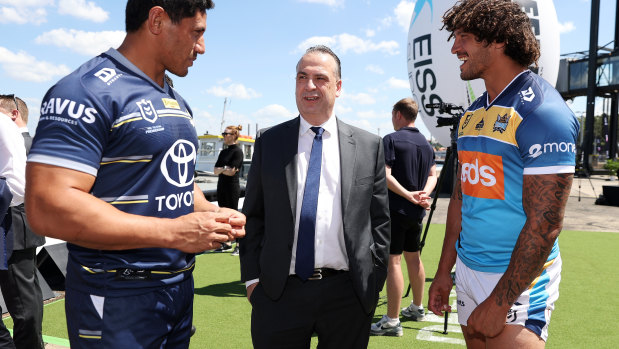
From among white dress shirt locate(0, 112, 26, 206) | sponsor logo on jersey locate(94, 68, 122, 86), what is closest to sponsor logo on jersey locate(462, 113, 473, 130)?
sponsor logo on jersey locate(94, 68, 122, 86)

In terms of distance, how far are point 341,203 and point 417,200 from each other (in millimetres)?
2173

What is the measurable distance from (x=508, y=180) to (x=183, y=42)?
1.42 metres

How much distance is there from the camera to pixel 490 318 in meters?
1.76

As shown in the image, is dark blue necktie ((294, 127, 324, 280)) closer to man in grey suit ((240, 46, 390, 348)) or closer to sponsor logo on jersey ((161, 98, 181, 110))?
man in grey suit ((240, 46, 390, 348))

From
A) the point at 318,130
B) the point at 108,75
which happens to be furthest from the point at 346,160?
the point at 108,75

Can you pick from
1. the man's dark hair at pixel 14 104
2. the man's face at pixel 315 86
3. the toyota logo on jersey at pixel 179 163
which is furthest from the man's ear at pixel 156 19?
the man's dark hair at pixel 14 104

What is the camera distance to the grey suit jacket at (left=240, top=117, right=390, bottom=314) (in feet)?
7.44

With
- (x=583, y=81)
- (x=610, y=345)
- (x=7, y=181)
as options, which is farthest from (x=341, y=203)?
(x=583, y=81)

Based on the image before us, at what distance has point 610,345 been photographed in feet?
13.1

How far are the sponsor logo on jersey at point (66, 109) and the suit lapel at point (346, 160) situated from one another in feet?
4.32

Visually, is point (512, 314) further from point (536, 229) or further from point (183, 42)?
point (183, 42)

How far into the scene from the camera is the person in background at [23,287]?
316 centimetres

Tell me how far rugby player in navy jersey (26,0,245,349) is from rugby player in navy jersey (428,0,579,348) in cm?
109

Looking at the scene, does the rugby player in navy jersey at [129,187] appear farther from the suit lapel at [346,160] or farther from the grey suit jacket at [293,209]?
the suit lapel at [346,160]
